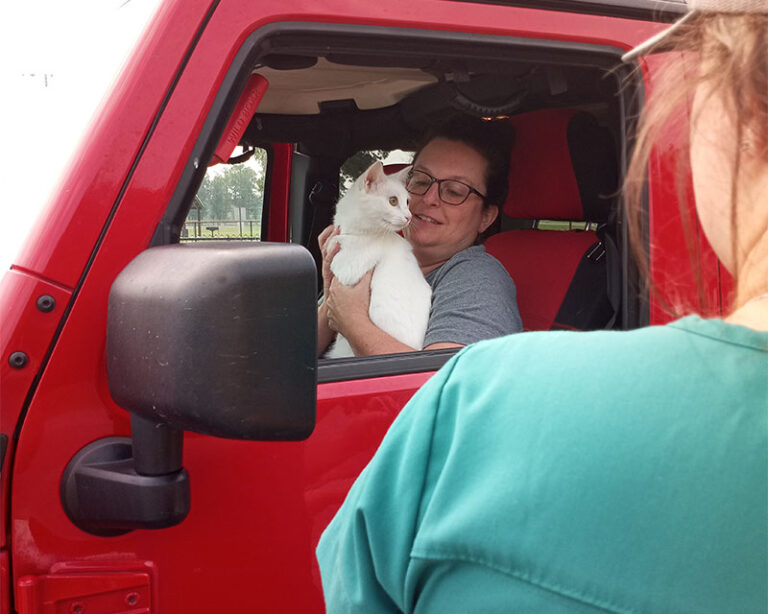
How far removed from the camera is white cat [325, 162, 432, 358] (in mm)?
2189

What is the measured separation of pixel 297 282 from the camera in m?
0.91

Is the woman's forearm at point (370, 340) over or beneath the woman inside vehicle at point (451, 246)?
beneath

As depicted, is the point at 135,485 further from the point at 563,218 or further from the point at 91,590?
the point at 563,218

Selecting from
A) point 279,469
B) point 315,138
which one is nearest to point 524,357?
point 279,469

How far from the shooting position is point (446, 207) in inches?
101

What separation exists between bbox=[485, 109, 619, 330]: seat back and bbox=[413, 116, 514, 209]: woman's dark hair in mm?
38

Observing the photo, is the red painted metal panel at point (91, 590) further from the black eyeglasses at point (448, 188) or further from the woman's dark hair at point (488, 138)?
the woman's dark hair at point (488, 138)

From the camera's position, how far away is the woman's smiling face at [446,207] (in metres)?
Answer: 2.54

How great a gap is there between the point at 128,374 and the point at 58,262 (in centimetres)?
33

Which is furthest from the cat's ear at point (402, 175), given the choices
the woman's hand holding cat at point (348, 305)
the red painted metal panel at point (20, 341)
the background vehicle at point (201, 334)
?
the red painted metal panel at point (20, 341)

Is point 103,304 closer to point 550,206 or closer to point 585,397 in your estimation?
point 585,397

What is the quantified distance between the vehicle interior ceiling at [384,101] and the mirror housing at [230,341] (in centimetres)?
80

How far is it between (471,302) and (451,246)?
521 mm

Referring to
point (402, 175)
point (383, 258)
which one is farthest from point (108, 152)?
point (402, 175)
